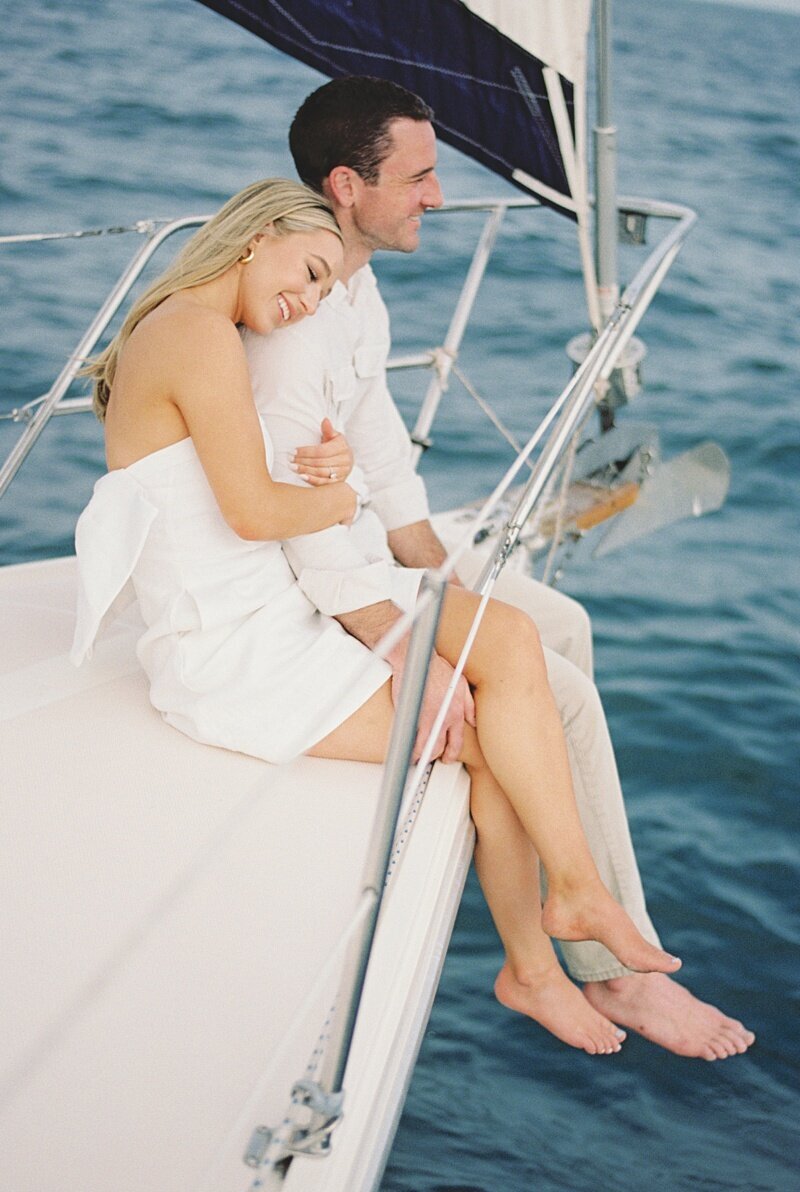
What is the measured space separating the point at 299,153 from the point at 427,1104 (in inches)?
57.4

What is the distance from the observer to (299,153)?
1966 millimetres

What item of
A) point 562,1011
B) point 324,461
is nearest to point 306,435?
point 324,461

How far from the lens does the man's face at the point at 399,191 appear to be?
1924 millimetres

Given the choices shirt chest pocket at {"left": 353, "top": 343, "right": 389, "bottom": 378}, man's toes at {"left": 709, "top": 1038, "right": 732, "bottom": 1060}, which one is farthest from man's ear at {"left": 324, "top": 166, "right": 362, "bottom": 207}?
man's toes at {"left": 709, "top": 1038, "right": 732, "bottom": 1060}

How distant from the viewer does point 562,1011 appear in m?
1.75

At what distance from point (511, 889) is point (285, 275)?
0.81 m

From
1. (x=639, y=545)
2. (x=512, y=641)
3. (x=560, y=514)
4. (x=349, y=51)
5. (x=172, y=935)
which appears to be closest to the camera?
(x=172, y=935)

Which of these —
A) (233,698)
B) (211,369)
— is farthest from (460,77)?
(233,698)

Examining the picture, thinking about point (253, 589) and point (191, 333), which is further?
point (253, 589)

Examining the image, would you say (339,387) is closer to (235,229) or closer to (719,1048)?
(235,229)

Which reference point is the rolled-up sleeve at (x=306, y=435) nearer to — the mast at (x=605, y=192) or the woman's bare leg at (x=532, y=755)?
the woman's bare leg at (x=532, y=755)

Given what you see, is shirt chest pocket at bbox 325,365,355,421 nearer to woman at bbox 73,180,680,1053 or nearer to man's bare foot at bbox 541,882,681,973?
woman at bbox 73,180,680,1053

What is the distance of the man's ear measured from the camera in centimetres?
192

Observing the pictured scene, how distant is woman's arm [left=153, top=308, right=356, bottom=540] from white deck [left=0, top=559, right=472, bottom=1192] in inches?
12.0
